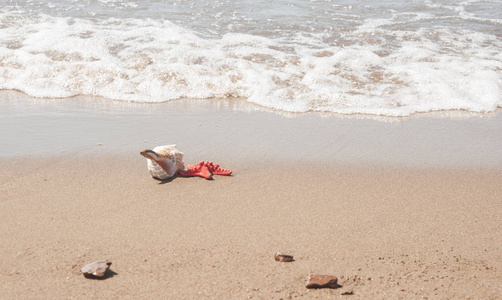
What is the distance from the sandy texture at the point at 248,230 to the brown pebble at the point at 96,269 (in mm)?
41

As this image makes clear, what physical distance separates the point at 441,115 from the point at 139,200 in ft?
12.7

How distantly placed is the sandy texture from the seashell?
0.09m

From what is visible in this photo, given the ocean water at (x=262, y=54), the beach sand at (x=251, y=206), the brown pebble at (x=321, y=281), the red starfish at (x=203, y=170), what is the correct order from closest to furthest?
the brown pebble at (x=321, y=281), the beach sand at (x=251, y=206), the red starfish at (x=203, y=170), the ocean water at (x=262, y=54)

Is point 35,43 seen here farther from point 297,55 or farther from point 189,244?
point 189,244

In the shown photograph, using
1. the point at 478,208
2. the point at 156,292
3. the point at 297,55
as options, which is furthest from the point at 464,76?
the point at 156,292

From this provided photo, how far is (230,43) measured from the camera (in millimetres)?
8547

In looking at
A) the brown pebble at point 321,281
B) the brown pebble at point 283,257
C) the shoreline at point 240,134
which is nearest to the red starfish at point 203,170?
the shoreline at point 240,134

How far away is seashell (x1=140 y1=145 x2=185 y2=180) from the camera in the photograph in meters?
3.95

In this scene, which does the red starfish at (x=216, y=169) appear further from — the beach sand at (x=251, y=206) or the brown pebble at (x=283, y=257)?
the brown pebble at (x=283, y=257)

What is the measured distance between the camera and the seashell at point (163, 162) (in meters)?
3.95

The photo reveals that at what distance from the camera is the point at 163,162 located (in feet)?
13.0

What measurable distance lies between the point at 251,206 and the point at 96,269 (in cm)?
132

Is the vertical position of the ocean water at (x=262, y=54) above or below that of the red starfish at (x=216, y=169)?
above

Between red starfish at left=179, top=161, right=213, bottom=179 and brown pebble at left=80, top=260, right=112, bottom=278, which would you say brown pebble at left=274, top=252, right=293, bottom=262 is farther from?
red starfish at left=179, top=161, right=213, bottom=179
